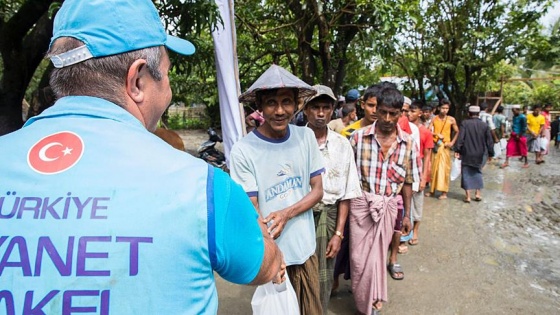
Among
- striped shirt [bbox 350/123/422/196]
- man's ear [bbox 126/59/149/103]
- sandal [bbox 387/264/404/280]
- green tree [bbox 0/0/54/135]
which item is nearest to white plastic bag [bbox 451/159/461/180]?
sandal [bbox 387/264/404/280]

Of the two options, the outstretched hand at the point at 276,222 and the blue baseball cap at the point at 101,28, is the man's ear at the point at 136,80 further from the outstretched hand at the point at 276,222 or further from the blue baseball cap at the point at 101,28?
the outstretched hand at the point at 276,222

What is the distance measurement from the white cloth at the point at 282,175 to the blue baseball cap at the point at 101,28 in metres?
1.22

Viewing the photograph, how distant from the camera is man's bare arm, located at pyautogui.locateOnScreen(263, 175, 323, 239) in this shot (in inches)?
80.3

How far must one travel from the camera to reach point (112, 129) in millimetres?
873

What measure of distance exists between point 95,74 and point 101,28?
10 centimetres

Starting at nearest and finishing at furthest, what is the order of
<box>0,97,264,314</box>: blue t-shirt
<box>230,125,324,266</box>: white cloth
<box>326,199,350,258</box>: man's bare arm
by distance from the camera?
<box>0,97,264,314</box>: blue t-shirt → <box>230,125,324,266</box>: white cloth → <box>326,199,350,258</box>: man's bare arm

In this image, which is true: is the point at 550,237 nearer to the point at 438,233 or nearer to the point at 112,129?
the point at 438,233

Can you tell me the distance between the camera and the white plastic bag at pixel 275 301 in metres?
2.02

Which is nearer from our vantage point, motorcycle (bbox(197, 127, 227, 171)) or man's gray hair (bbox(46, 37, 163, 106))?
man's gray hair (bbox(46, 37, 163, 106))

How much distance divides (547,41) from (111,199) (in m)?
13.1

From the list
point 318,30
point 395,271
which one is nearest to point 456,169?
point 318,30

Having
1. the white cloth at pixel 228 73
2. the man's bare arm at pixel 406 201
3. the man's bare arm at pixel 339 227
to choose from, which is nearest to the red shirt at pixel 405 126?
the man's bare arm at pixel 406 201

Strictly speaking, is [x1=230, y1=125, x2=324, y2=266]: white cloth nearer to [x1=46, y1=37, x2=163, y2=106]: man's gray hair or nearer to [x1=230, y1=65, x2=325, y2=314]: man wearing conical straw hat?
[x1=230, y1=65, x2=325, y2=314]: man wearing conical straw hat

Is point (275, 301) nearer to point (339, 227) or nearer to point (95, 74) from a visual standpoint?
point (339, 227)
